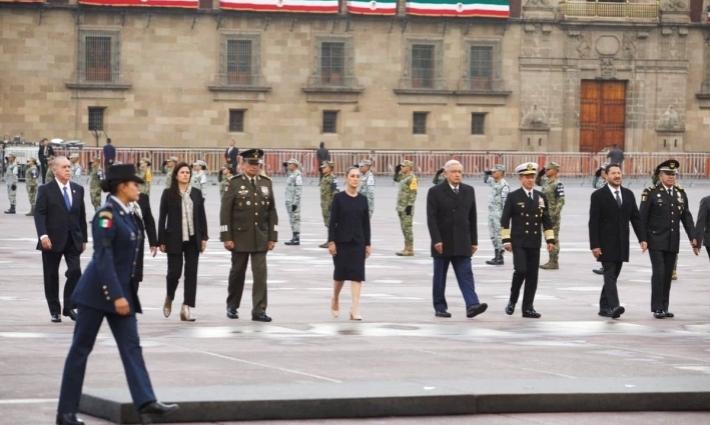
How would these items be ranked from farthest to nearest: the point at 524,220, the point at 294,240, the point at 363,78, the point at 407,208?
the point at 363,78 → the point at 294,240 → the point at 407,208 → the point at 524,220

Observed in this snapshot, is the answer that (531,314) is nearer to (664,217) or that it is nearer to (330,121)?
(664,217)

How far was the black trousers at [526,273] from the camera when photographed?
17547mm

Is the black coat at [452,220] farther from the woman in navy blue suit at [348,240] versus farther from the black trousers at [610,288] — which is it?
the black trousers at [610,288]

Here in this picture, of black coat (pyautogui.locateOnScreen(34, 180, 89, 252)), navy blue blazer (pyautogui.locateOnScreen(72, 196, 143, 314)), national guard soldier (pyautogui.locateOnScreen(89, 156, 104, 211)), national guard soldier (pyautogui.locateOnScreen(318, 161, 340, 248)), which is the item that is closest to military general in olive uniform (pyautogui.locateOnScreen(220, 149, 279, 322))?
black coat (pyautogui.locateOnScreen(34, 180, 89, 252))

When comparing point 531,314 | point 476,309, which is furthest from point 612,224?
point 476,309

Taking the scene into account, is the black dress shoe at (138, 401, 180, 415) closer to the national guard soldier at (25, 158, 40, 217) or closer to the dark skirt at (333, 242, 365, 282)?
the dark skirt at (333, 242, 365, 282)

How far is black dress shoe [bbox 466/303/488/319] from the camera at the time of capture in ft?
55.8

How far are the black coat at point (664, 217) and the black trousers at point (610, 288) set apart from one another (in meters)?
0.57

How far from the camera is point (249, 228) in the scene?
1688 centimetres

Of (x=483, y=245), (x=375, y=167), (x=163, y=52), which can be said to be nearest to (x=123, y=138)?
(x=163, y=52)

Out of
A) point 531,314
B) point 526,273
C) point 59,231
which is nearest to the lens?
point 59,231

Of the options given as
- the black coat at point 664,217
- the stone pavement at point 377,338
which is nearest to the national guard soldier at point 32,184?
the stone pavement at point 377,338

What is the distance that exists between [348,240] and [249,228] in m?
1.08

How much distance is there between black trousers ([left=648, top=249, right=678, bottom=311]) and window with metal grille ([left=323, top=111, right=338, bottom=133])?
44286mm
